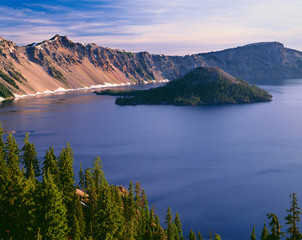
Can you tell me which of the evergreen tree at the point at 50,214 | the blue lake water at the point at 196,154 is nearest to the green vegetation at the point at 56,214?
the evergreen tree at the point at 50,214

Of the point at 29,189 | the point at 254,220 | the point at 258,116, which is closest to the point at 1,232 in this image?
the point at 29,189

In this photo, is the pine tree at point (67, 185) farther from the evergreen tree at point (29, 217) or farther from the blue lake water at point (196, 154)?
the blue lake water at point (196, 154)

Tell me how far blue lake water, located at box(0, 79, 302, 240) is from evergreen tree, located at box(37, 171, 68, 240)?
2564 cm

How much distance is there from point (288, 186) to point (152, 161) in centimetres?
3560

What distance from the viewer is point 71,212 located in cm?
4619

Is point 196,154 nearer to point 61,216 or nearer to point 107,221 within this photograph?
point 107,221

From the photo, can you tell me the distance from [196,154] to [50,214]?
2728 inches

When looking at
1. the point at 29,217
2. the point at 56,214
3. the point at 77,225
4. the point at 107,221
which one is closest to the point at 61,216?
the point at 56,214

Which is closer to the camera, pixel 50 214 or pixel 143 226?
pixel 50 214

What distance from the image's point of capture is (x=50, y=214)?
37.3 metres

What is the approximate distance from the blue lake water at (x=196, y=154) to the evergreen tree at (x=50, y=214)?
1010 inches

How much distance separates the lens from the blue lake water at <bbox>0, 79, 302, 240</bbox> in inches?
2473

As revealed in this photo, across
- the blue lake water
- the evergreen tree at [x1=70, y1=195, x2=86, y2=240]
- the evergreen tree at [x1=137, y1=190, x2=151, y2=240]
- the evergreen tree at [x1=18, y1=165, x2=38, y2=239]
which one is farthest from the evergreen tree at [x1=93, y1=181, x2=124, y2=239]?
the blue lake water

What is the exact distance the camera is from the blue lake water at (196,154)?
6281cm
